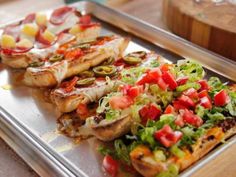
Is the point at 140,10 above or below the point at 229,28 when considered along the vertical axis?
below

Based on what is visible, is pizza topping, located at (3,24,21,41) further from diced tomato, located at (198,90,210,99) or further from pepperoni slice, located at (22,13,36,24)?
diced tomato, located at (198,90,210,99)

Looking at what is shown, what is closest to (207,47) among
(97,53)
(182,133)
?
(97,53)

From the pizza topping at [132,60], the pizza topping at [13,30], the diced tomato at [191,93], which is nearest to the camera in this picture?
the diced tomato at [191,93]

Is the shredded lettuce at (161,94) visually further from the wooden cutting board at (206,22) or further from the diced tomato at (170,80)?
the wooden cutting board at (206,22)

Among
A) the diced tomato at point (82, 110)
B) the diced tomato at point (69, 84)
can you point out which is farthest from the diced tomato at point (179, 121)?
the diced tomato at point (69, 84)

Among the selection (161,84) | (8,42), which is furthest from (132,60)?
(8,42)

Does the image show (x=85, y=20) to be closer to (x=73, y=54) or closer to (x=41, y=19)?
(x=41, y=19)

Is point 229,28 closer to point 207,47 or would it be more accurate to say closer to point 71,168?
point 207,47
